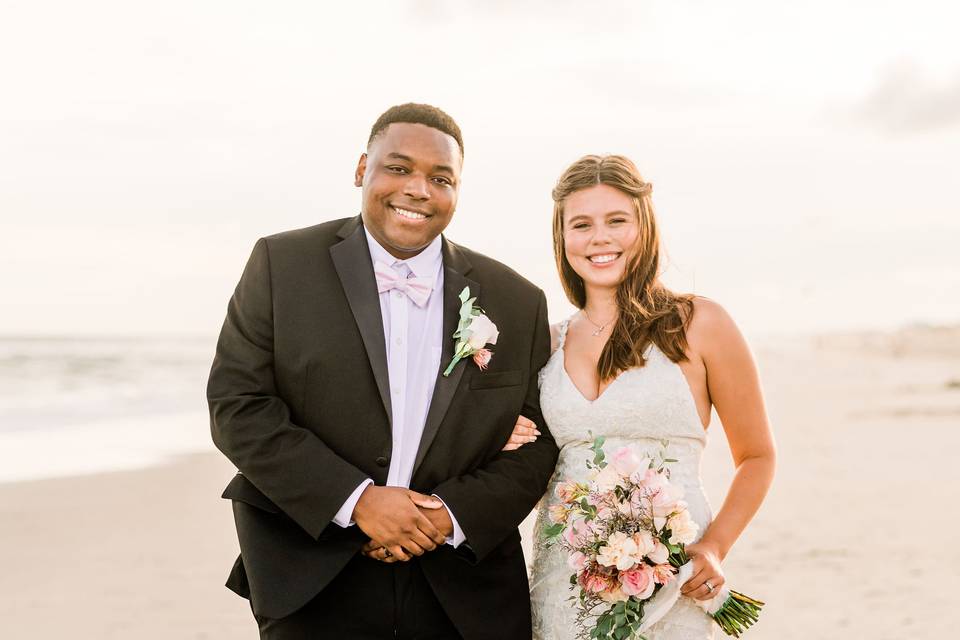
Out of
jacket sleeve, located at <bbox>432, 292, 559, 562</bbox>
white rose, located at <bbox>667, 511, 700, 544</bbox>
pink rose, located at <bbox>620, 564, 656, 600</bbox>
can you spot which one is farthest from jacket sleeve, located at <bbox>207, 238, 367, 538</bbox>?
white rose, located at <bbox>667, 511, 700, 544</bbox>

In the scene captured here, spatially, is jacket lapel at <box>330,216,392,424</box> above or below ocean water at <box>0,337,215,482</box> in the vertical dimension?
above

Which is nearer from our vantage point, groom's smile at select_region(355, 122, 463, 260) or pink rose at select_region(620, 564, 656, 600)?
pink rose at select_region(620, 564, 656, 600)

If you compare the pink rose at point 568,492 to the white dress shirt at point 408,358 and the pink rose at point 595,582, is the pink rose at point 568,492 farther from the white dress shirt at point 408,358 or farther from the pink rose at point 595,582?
the white dress shirt at point 408,358

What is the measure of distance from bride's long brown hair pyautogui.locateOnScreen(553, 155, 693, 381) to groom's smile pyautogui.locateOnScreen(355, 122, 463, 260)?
711 millimetres

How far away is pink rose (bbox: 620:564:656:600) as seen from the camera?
2.94m

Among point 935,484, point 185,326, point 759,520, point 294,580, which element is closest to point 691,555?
point 294,580

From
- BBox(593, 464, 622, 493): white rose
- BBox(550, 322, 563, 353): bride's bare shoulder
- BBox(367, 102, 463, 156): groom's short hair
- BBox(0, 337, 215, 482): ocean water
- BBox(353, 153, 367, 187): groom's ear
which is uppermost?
BBox(367, 102, 463, 156): groom's short hair

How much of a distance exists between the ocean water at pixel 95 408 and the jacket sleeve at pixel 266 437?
28.3 ft

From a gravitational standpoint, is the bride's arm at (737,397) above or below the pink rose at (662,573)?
above

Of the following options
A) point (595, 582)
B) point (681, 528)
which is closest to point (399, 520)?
point (595, 582)

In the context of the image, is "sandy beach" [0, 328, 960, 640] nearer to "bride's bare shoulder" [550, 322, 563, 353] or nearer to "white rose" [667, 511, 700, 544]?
"bride's bare shoulder" [550, 322, 563, 353]

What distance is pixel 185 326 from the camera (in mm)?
45656

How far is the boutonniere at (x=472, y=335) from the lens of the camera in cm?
333

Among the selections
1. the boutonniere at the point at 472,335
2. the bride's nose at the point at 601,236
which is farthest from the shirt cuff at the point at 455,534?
the bride's nose at the point at 601,236
